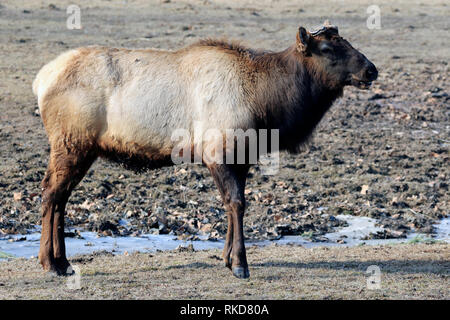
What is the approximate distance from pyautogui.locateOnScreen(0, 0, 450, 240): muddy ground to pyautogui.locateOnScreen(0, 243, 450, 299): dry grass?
1.10 metres

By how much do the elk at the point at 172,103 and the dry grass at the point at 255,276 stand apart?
0.36 meters

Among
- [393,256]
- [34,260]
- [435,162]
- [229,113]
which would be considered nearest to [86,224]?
[34,260]

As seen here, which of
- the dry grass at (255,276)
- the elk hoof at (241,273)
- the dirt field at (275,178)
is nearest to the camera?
the dry grass at (255,276)

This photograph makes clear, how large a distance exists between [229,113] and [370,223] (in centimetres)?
334

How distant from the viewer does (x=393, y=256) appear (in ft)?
26.5

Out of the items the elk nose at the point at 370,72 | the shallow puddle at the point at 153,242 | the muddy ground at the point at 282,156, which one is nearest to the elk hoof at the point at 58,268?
the shallow puddle at the point at 153,242

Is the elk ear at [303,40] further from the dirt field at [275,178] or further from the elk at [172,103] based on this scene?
the dirt field at [275,178]

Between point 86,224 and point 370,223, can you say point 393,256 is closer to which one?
point 370,223

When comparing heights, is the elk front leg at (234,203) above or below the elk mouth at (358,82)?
below

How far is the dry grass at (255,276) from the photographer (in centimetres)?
646

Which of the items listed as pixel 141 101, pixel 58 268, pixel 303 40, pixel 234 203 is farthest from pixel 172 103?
pixel 58 268

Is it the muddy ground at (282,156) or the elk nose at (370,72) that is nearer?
the elk nose at (370,72)

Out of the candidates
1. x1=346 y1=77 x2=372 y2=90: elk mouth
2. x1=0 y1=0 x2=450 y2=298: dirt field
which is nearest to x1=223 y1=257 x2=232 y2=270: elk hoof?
x1=0 y1=0 x2=450 y2=298: dirt field

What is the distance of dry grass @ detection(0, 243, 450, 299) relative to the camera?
6.46 metres
